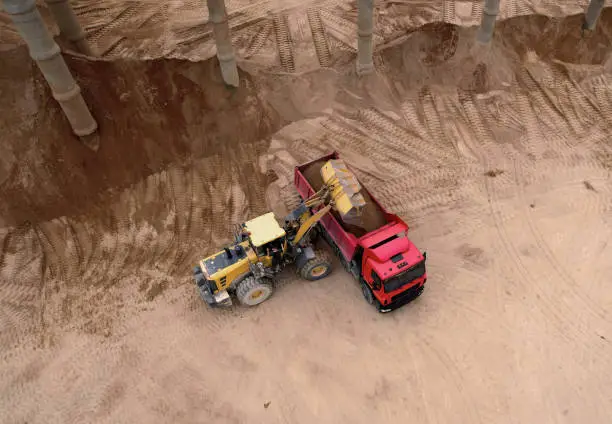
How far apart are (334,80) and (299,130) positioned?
Result: 1.69 m

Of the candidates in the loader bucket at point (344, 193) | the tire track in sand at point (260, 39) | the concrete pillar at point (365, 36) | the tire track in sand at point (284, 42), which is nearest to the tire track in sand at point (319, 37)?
the tire track in sand at point (284, 42)

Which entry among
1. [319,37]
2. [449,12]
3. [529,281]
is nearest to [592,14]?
[449,12]

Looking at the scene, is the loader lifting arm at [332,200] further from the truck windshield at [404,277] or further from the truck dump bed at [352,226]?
the truck windshield at [404,277]

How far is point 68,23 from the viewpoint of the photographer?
1038 cm

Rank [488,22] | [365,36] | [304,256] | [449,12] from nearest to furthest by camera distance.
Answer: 1. [304,256]
2. [365,36]
3. [488,22]
4. [449,12]

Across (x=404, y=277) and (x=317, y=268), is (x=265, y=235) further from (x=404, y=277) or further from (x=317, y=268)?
(x=404, y=277)

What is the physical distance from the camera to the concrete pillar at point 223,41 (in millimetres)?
9448

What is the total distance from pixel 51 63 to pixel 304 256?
5.93 m

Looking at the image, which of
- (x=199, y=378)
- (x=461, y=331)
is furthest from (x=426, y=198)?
(x=199, y=378)

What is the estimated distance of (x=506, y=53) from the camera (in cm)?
1219

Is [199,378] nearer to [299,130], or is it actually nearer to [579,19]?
[299,130]

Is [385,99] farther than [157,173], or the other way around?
[385,99]

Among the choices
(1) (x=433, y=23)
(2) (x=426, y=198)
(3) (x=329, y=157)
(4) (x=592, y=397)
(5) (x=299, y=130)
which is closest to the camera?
(4) (x=592, y=397)

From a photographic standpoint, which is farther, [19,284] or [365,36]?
[365,36]
